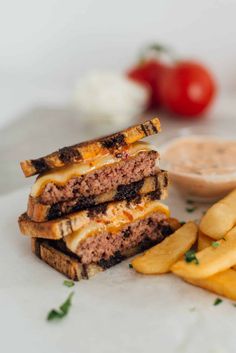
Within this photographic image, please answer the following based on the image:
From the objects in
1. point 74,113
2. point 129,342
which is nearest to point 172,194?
point 129,342

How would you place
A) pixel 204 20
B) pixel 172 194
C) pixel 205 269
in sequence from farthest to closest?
pixel 204 20
pixel 172 194
pixel 205 269

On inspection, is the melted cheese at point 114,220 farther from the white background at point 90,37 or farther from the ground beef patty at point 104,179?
the white background at point 90,37

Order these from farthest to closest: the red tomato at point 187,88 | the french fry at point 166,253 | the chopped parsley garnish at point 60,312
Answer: the red tomato at point 187,88
the french fry at point 166,253
the chopped parsley garnish at point 60,312

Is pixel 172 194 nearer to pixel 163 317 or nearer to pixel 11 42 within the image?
pixel 163 317

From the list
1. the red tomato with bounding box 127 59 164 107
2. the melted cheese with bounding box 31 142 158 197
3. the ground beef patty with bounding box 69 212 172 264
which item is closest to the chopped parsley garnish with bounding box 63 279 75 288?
the ground beef patty with bounding box 69 212 172 264

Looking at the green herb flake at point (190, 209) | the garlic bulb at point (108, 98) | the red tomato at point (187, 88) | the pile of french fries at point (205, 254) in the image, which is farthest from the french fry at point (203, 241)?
the red tomato at point (187, 88)

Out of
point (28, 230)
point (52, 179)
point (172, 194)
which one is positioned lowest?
point (172, 194)

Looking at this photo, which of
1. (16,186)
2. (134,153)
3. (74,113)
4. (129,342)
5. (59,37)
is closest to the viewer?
(129,342)
